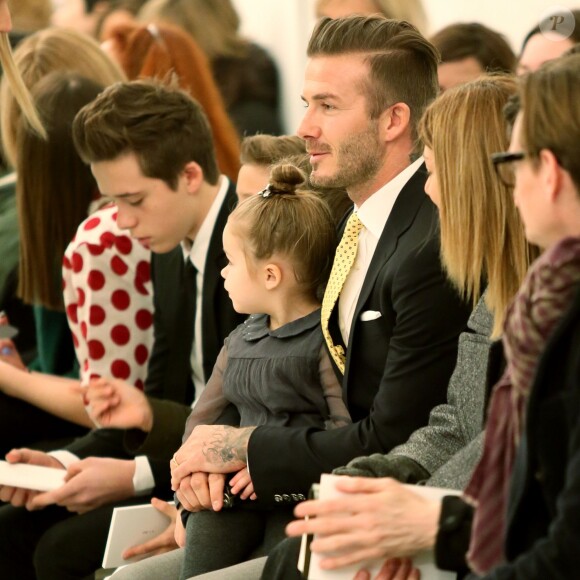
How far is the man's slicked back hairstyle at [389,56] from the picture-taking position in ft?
9.41

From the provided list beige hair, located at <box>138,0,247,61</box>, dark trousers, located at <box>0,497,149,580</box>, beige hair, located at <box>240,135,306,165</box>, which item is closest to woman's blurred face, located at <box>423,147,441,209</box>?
beige hair, located at <box>240,135,306,165</box>

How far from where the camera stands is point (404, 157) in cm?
286

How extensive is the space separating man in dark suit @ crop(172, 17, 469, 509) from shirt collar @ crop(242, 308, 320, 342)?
7 cm

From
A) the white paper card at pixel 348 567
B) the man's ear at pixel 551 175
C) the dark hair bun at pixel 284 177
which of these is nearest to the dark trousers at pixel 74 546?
the dark hair bun at pixel 284 177

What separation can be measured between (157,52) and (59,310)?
4.32ft

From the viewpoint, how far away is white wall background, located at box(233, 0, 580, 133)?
5.29m

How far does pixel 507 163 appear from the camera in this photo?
6.61 feet

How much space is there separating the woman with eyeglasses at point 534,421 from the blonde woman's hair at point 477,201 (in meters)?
0.28

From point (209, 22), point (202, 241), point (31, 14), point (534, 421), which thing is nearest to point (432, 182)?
point (534, 421)

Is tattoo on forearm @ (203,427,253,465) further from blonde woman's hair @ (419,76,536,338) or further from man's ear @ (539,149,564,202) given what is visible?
man's ear @ (539,149,564,202)

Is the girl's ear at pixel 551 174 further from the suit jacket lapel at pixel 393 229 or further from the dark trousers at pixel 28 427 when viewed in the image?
the dark trousers at pixel 28 427

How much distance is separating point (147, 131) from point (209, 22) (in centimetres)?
316

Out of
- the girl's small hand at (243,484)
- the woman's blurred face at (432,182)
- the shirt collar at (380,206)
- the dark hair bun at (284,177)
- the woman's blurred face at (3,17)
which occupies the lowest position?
the girl's small hand at (243,484)

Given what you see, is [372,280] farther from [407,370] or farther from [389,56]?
[389,56]
